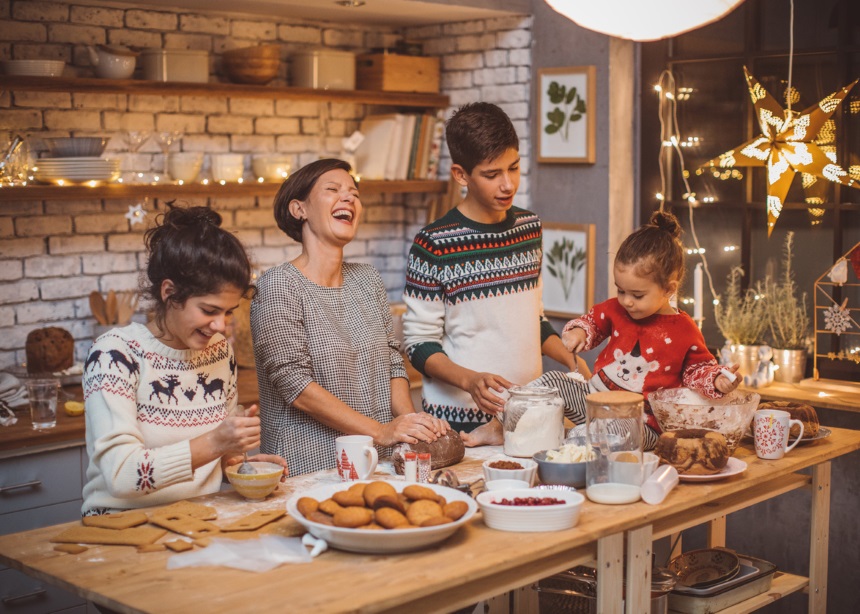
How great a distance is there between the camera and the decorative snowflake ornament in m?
3.77

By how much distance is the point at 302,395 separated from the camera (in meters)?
2.56

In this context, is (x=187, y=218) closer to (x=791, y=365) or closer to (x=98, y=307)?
(x=98, y=307)

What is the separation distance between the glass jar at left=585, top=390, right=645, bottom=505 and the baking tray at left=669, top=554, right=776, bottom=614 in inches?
20.8

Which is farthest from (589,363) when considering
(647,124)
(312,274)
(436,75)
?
(312,274)

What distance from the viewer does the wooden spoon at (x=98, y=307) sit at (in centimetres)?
409

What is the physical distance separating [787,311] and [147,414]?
254 cm

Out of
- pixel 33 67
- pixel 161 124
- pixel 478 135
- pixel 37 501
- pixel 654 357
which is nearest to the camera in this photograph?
pixel 654 357

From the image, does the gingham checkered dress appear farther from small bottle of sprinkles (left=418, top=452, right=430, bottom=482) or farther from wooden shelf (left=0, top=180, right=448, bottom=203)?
wooden shelf (left=0, top=180, right=448, bottom=203)

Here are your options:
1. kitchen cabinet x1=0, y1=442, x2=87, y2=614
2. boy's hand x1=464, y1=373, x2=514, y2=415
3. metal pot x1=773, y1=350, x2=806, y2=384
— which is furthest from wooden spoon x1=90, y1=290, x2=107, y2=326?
metal pot x1=773, y1=350, x2=806, y2=384

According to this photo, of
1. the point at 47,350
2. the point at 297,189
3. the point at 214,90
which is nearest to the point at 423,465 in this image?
the point at 297,189

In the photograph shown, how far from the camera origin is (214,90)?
4203 mm

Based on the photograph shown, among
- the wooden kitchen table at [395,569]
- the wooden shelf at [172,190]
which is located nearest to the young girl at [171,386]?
the wooden kitchen table at [395,569]

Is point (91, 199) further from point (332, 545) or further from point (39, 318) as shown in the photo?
point (332, 545)

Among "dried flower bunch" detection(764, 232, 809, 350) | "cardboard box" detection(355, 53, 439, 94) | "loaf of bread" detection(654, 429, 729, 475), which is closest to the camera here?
"loaf of bread" detection(654, 429, 729, 475)
